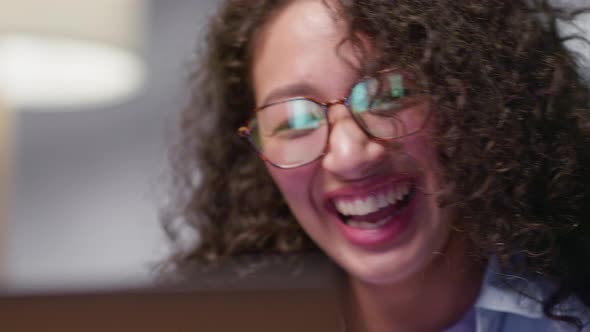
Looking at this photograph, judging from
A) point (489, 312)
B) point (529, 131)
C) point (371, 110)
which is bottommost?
point (489, 312)

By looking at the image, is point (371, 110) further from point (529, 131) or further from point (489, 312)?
point (489, 312)

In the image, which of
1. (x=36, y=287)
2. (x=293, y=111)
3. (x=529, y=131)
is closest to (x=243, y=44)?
(x=293, y=111)

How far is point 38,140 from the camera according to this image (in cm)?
212

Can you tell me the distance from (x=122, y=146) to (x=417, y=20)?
4.49ft

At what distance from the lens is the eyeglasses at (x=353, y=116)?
2.92 ft

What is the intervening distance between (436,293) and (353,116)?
32 centimetres

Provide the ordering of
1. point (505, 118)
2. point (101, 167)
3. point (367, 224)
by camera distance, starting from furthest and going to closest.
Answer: point (101, 167)
point (367, 224)
point (505, 118)

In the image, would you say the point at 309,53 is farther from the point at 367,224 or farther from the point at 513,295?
the point at 513,295

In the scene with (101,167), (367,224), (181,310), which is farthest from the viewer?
(101,167)

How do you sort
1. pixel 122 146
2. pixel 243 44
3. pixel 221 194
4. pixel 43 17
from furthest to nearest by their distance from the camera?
pixel 122 146
pixel 43 17
pixel 221 194
pixel 243 44

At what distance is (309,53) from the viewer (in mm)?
938

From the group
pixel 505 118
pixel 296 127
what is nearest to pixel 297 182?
pixel 296 127

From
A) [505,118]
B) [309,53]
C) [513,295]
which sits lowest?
[513,295]

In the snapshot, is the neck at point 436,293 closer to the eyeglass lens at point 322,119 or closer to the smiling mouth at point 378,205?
the smiling mouth at point 378,205
